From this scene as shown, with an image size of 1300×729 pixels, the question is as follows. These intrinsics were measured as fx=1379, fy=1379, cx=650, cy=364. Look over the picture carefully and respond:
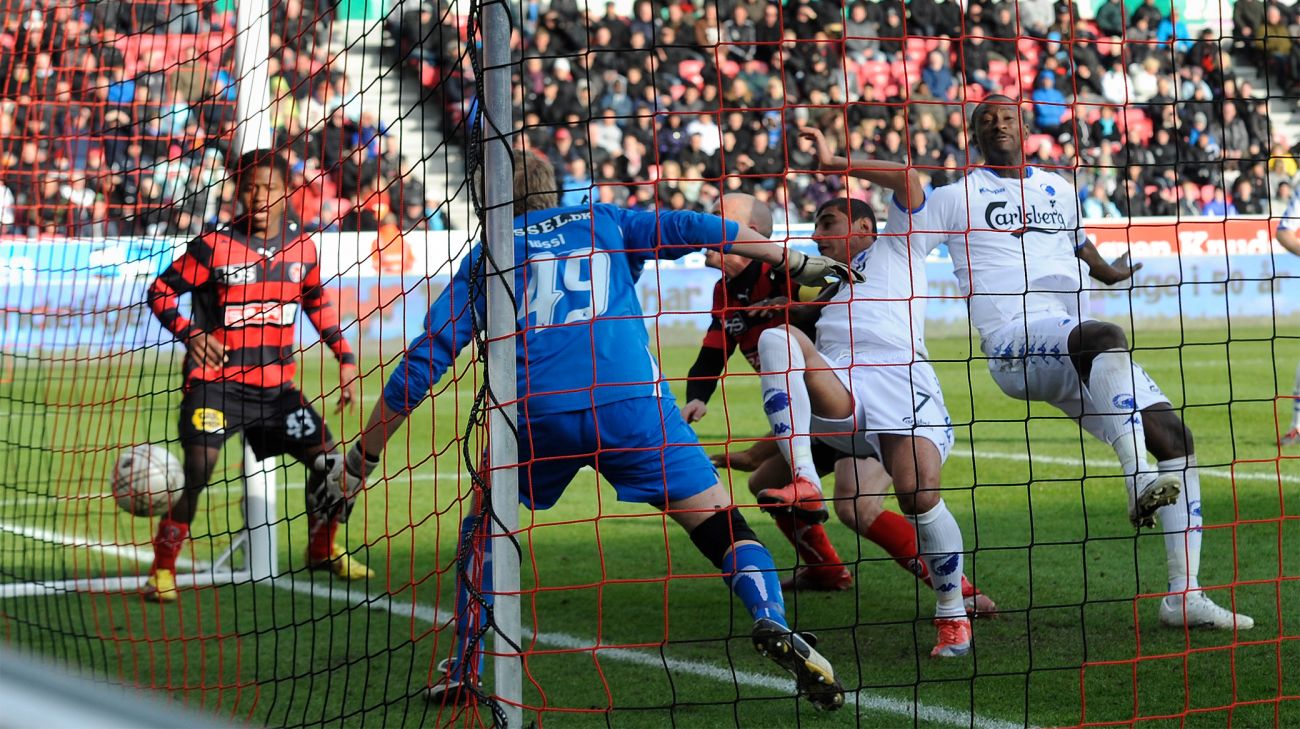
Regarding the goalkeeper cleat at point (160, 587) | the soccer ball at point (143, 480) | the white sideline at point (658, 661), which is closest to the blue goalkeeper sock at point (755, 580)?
the white sideline at point (658, 661)

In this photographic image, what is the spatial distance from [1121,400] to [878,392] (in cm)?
83

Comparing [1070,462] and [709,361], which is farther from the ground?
[709,361]

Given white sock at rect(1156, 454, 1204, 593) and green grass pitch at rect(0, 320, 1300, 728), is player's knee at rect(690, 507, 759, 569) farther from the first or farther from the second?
white sock at rect(1156, 454, 1204, 593)

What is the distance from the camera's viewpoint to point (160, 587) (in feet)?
20.2

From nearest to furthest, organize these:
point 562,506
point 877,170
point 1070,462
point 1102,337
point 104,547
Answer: point 877,170, point 1102,337, point 104,547, point 562,506, point 1070,462

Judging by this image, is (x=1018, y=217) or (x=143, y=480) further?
(x=143, y=480)

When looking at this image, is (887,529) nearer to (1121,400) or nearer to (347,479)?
(1121,400)

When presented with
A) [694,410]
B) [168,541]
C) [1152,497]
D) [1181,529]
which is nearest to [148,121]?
[168,541]

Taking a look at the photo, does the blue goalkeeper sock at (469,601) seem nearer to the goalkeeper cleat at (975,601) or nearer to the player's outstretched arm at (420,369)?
the player's outstretched arm at (420,369)

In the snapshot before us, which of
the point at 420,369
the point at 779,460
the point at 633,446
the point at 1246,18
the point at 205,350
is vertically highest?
the point at 1246,18

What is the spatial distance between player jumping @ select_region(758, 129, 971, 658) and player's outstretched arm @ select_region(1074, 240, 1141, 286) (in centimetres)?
69

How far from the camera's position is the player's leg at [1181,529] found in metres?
4.76

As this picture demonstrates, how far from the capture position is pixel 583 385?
169 inches

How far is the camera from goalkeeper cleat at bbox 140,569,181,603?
20.2ft
